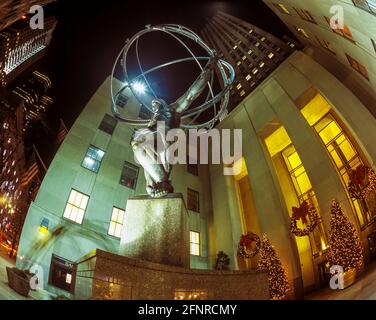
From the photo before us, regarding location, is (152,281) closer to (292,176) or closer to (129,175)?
(129,175)

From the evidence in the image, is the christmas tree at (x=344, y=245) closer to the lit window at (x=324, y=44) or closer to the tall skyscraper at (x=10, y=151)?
the lit window at (x=324, y=44)

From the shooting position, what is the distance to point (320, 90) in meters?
18.8

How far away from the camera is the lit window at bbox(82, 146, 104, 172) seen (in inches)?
718

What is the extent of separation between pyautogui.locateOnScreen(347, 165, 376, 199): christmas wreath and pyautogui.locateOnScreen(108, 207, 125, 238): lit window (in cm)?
1349

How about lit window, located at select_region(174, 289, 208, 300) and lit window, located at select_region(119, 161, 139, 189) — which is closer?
lit window, located at select_region(174, 289, 208, 300)

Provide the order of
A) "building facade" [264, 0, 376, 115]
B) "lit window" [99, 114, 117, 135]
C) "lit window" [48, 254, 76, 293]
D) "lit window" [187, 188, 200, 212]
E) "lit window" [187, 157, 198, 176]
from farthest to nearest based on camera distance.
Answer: "lit window" [187, 157, 198, 176] < "lit window" [187, 188, 200, 212] < "lit window" [99, 114, 117, 135] < "lit window" [48, 254, 76, 293] < "building facade" [264, 0, 376, 115]

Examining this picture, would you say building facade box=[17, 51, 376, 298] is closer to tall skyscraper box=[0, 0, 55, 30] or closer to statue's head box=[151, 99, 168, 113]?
tall skyscraper box=[0, 0, 55, 30]

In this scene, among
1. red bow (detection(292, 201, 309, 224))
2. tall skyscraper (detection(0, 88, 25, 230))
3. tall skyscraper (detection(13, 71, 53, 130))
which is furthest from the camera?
tall skyscraper (detection(13, 71, 53, 130))

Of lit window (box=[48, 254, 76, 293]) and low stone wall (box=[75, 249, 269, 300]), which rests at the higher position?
lit window (box=[48, 254, 76, 293])

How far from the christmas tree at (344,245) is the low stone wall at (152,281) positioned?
26.4 feet

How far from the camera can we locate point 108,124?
818 inches

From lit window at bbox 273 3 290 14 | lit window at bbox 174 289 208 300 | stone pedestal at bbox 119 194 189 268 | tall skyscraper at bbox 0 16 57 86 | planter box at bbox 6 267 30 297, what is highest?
lit window at bbox 273 3 290 14

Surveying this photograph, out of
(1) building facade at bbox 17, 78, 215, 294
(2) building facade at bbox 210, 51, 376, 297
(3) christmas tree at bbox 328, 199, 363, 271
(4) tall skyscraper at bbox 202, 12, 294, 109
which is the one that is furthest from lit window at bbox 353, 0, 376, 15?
(1) building facade at bbox 17, 78, 215, 294

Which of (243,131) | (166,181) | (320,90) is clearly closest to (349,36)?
(320,90)
